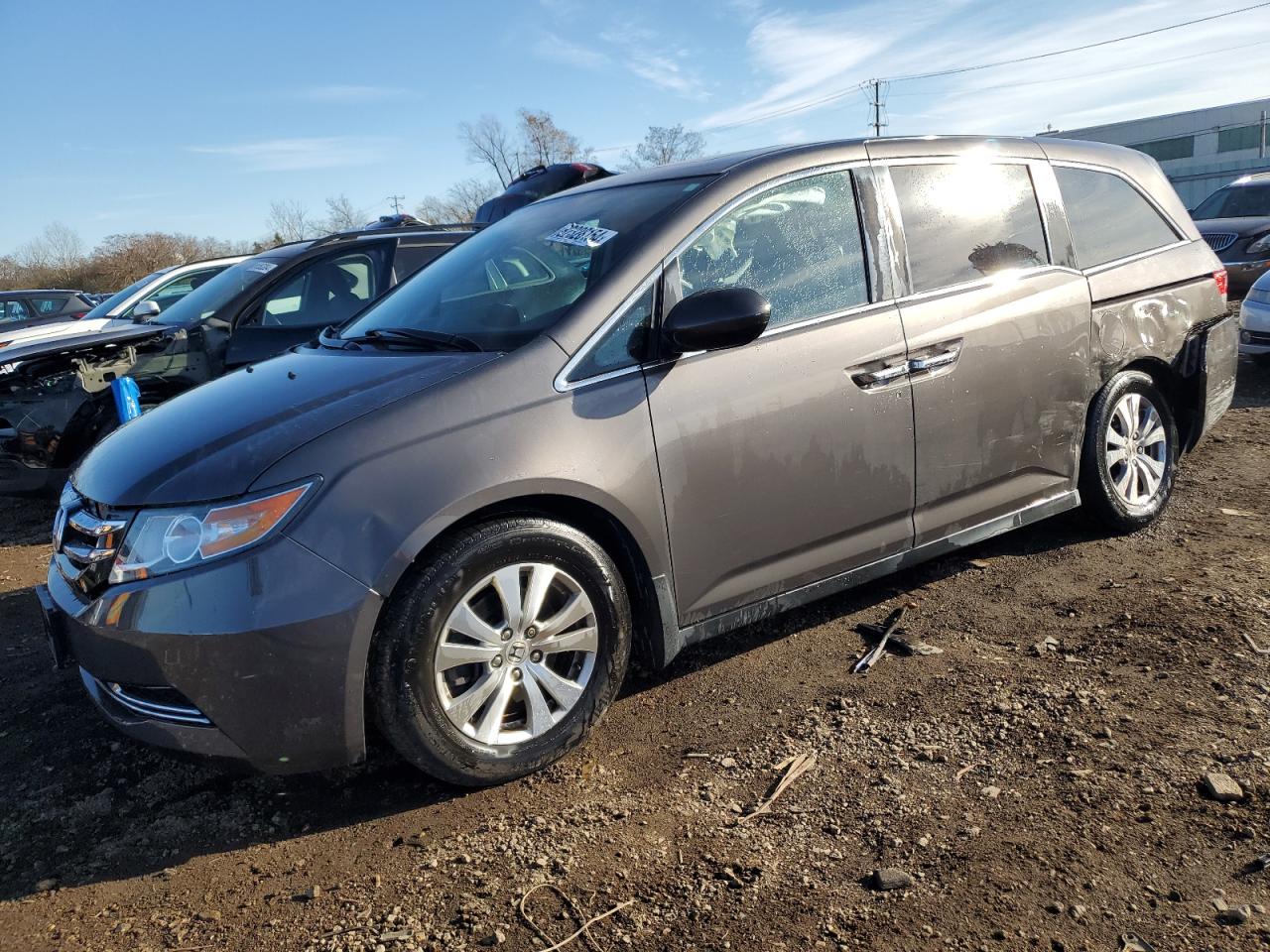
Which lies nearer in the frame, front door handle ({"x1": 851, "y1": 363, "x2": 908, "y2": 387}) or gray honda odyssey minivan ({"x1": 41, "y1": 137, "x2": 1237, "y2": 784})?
gray honda odyssey minivan ({"x1": 41, "y1": 137, "x2": 1237, "y2": 784})

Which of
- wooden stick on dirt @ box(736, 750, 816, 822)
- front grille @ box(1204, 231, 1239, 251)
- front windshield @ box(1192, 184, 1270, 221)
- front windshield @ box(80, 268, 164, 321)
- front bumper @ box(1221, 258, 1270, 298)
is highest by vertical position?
front windshield @ box(80, 268, 164, 321)

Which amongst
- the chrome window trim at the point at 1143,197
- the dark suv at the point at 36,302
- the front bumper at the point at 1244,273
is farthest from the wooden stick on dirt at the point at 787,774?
the dark suv at the point at 36,302

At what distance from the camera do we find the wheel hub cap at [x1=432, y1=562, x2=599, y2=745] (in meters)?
2.56

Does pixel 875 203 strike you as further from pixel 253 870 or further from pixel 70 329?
pixel 70 329

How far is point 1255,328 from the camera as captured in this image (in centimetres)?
778

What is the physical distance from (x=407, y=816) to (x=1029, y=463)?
280cm

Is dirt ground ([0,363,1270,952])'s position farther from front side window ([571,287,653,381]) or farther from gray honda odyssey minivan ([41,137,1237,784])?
front side window ([571,287,653,381])

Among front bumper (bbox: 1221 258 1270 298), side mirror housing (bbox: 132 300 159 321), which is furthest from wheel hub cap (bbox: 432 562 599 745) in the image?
front bumper (bbox: 1221 258 1270 298)

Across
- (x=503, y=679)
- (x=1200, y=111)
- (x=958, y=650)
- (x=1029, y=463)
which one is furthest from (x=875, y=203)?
(x=1200, y=111)

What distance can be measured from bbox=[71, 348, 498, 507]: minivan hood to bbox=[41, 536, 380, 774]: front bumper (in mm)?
258

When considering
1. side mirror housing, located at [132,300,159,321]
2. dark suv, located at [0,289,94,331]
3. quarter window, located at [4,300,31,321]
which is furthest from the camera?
quarter window, located at [4,300,31,321]

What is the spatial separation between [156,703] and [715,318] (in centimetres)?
193

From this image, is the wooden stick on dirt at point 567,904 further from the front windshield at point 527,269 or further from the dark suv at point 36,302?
the dark suv at point 36,302

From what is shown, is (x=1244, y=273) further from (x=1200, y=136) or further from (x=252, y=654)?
(x=1200, y=136)
